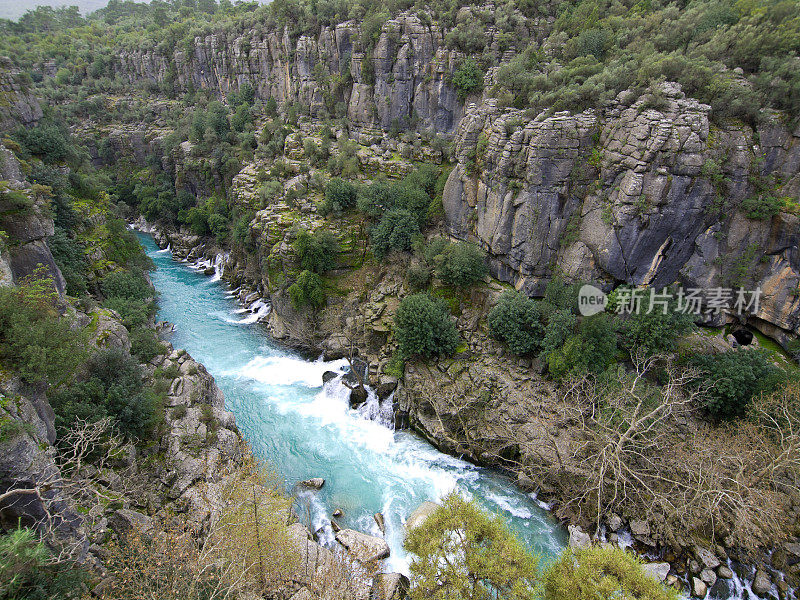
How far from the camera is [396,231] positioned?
27016 millimetres

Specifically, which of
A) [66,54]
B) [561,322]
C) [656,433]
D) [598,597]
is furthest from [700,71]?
[66,54]

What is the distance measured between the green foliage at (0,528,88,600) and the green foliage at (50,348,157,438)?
18.6 ft

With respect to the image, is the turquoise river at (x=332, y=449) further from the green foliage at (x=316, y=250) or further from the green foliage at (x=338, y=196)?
the green foliage at (x=338, y=196)

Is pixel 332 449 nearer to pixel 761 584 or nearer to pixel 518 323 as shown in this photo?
pixel 518 323

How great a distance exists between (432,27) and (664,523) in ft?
119

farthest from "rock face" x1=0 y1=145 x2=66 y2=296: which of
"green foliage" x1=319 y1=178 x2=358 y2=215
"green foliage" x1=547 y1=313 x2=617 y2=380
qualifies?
"green foliage" x1=547 y1=313 x2=617 y2=380

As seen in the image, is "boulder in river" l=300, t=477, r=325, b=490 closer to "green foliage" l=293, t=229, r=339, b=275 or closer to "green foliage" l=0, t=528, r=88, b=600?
"green foliage" l=0, t=528, r=88, b=600

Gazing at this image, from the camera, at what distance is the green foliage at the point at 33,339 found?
11984mm

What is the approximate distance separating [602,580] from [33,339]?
60.2 ft

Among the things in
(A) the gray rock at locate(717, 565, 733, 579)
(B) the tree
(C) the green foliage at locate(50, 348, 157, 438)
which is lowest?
(A) the gray rock at locate(717, 565, 733, 579)

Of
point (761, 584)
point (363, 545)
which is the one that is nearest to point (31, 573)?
point (363, 545)

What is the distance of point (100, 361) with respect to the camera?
55.4 ft

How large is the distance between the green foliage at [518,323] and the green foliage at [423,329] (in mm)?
2625

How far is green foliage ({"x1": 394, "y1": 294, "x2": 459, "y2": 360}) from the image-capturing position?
896 inches
